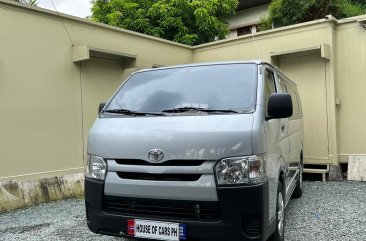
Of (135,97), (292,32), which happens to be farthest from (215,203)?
(292,32)

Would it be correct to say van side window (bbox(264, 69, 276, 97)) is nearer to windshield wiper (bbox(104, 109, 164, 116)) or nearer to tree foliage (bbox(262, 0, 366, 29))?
windshield wiper (bbox(104, 109, 164, 116))

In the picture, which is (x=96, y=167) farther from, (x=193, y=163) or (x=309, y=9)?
(x=309, y=9)

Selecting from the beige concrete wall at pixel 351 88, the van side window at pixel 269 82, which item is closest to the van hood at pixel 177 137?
the van side window at pixel 269 82

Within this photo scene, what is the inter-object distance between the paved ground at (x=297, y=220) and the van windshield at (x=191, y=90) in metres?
1.73

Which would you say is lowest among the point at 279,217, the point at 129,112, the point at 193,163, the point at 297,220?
the point at 297,220

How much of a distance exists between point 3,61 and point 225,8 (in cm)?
1000

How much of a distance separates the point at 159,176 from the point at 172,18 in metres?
10.8

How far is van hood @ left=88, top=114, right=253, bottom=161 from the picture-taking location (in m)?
3.47

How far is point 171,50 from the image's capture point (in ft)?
33.7

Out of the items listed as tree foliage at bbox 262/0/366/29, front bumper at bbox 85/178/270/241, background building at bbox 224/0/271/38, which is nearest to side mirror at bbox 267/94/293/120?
front bumper at bbox 85/178/270/241

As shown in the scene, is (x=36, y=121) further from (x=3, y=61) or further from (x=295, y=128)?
(x=295, y=128)

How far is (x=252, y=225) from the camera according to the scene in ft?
11.2

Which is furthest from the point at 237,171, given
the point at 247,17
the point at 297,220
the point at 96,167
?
the point at 247,17

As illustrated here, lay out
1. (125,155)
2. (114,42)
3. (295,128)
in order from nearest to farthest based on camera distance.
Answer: (125,155), (295,128), (114,42)
